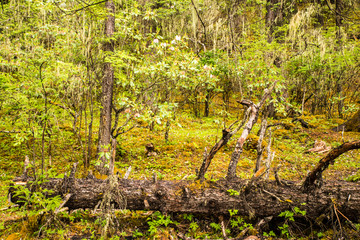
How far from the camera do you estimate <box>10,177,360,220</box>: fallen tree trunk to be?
395 centimetres

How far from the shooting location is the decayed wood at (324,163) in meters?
3.57

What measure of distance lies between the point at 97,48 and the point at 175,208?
15.3 feet

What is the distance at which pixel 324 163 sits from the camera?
3.76 meters

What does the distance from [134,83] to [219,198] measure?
4.32 meters

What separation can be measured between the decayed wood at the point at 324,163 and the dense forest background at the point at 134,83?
4.20ft

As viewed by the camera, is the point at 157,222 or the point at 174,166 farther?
the point at 174,166

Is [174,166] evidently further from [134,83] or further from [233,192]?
[233,192]

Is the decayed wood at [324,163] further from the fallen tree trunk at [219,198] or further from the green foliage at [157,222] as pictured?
the green foliage at [157,222]

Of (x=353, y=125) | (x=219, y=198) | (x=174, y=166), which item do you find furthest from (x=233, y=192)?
(x=353, y=125)

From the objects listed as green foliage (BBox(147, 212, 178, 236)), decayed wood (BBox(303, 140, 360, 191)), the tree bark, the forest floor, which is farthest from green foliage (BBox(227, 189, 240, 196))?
the tree bark

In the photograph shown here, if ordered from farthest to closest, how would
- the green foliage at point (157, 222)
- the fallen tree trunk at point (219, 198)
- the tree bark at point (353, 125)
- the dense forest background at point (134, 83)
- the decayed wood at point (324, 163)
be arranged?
the tree bark at point (353, 125) < the dense forest background at point (134, 83) < the fallen tree trunk at point (219, 198) < the green foliage at point (157, 222) < the decayed wood at point (324, 163)

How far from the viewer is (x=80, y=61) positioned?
6.48m

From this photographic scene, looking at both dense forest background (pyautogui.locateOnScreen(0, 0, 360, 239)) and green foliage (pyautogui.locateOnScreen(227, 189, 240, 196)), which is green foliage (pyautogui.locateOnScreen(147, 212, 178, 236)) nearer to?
dense forest background (pyautogui.locateOnScreen(0, 0, 360, 239))

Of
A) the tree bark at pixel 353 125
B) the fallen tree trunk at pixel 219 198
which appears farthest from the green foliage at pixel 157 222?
the tree bark at pixel 353 125
